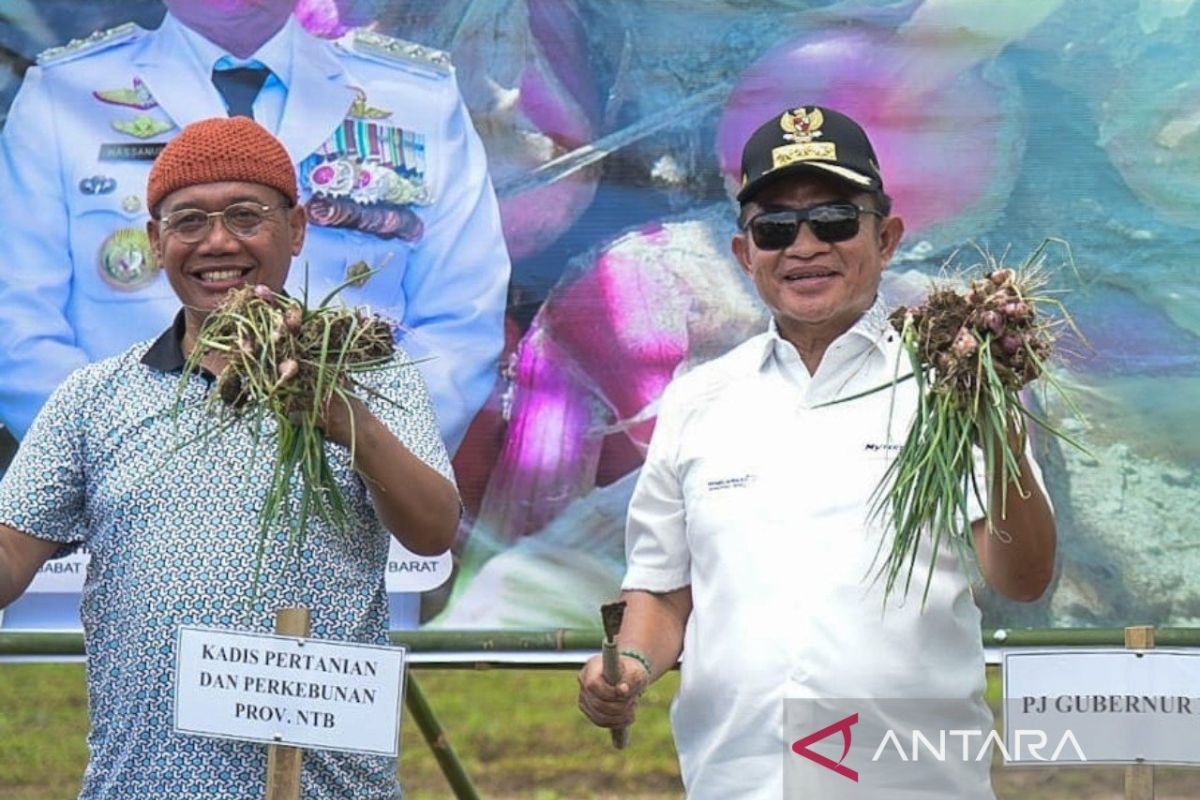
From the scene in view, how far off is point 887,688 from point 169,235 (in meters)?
1.11

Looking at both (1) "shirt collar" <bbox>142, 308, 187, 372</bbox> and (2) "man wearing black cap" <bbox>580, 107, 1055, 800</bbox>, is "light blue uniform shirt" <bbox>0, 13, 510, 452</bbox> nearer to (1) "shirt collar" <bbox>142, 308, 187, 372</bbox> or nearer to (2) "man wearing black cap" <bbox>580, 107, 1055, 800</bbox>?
(1) "shirt collar" <bbox>142, 308, 187, 372</bbox>

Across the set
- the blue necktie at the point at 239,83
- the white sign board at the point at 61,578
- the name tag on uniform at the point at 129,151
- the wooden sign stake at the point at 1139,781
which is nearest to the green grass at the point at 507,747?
the white sign board at the point at 61,578

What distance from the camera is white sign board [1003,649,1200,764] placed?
251 cm

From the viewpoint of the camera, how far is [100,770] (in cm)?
261

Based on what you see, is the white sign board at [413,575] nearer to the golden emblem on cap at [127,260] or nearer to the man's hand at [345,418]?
the golden emblem on cap at [127,260]

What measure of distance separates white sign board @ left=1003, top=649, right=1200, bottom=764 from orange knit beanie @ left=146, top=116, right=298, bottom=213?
1.15 meters

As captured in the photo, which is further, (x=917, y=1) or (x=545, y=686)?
(x=545, y=686)

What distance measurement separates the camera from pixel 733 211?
3.51 meters

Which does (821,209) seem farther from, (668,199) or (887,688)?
(668,199)

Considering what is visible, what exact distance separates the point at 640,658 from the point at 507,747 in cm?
197

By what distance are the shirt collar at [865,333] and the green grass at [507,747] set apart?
1.54 m

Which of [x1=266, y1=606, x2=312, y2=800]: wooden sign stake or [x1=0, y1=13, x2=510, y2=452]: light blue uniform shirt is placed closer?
[x1=266, y1=606, x2=312, y2=800]: wooden sign stake

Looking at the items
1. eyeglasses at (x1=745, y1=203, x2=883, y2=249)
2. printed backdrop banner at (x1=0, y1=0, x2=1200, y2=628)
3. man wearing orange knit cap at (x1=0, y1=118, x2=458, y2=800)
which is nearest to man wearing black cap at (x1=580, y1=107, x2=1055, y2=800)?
eyeglasses at (x1=745, y1=203, x2=883, y2=249)

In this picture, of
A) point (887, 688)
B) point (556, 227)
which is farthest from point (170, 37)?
point (887, 688)
